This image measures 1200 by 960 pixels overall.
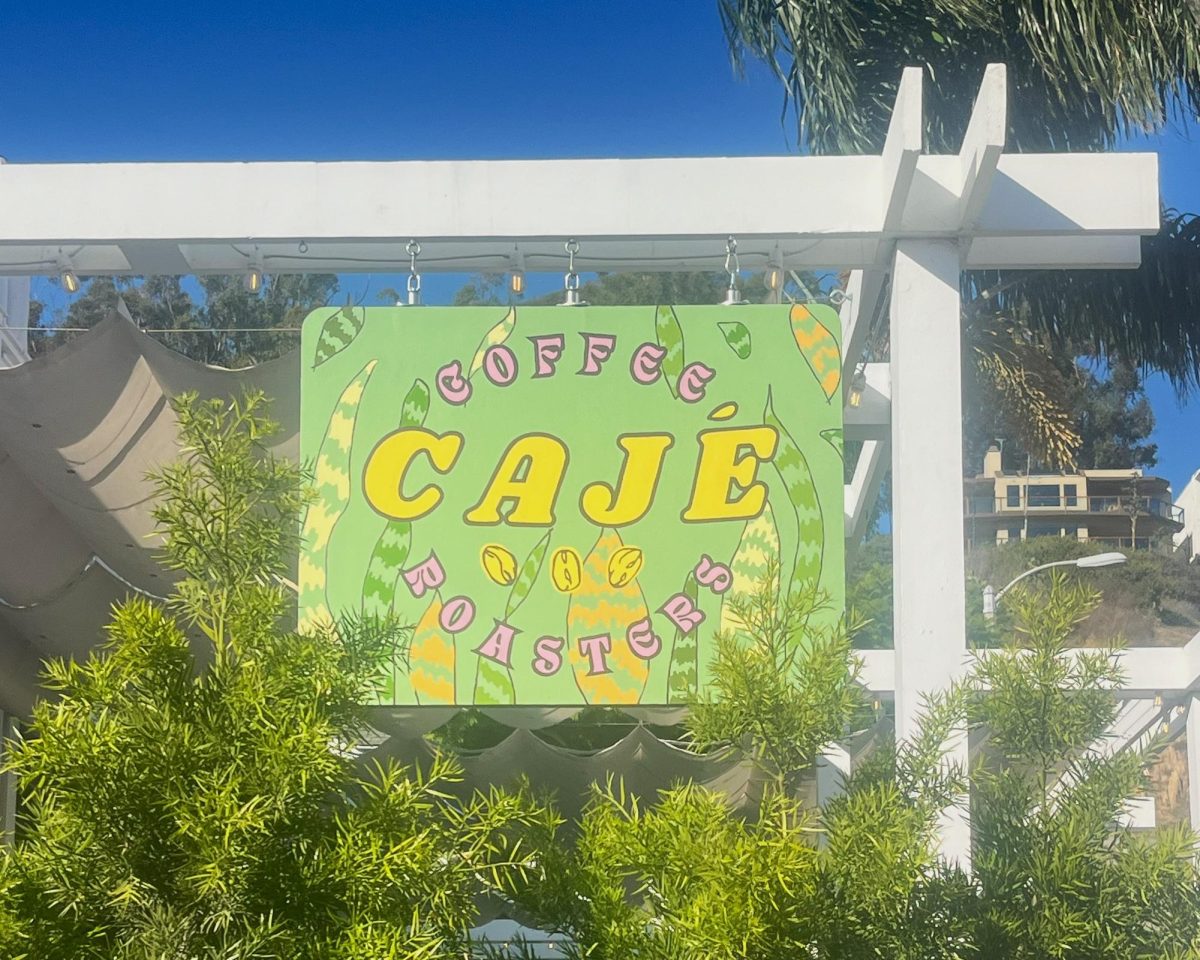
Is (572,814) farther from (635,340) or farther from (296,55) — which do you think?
(296,55)

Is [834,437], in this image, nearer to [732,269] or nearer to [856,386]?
[732,269]

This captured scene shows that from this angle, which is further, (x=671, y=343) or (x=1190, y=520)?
(x=1190, y=520)

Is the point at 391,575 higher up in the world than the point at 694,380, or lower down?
lower down

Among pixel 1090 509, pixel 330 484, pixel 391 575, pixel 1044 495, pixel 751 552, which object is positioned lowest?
pixel 391 575

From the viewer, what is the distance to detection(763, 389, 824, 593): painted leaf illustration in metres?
4.04


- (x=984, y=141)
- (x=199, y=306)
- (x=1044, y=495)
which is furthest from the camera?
(x=1044, y=495)

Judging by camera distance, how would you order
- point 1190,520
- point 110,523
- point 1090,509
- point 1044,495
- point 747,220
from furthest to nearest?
point 1044,495 < point 1090,509 < point 1190,520 < point 110,523 < point 747,220

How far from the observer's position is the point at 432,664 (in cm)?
409

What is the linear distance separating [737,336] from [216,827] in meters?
2.31

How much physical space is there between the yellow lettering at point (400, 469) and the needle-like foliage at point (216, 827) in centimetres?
158

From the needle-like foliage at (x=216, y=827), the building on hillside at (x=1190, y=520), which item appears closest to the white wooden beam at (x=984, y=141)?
the needle-like foliage at (x=216, y=827)

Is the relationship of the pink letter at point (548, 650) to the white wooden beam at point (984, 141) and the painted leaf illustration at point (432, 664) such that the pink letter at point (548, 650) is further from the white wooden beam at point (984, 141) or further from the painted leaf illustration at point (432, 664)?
the white wooden beam at point (984, 141)

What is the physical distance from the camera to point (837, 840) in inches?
104

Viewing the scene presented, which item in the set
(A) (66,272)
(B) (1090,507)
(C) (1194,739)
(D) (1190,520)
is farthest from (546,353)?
(B) (1090,507)
